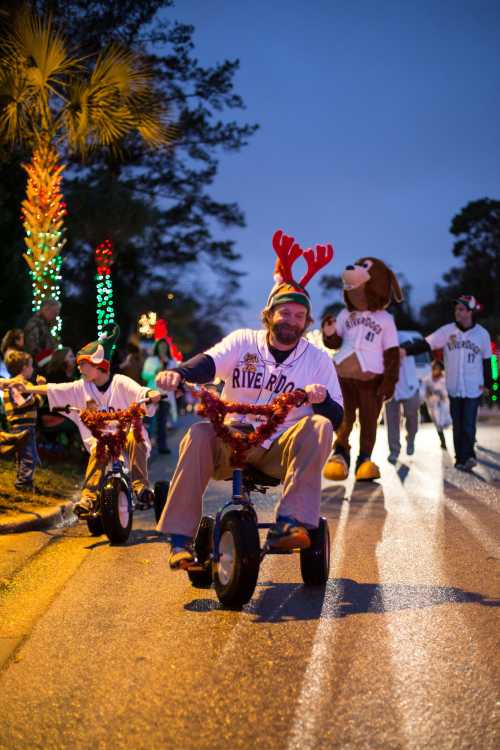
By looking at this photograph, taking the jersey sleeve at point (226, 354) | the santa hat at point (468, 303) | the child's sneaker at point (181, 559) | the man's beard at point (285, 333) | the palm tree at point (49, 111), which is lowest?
the child's sneaker at point (181, 559)

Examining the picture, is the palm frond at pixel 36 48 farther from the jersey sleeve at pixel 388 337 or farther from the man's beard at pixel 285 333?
the man's beard at pixel 285 333

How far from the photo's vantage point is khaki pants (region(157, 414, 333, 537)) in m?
5.96

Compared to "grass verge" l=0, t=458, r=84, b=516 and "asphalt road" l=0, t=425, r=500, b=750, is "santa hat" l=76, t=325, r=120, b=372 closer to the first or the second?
"asphalt road" l=0, t=425, r=500, b=750

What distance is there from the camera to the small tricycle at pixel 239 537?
5723 mm

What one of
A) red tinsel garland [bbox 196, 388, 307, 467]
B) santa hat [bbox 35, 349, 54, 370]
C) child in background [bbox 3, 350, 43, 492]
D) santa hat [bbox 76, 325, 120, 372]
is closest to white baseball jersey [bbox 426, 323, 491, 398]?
santa hat [bbox 35, 349, 54, 370]

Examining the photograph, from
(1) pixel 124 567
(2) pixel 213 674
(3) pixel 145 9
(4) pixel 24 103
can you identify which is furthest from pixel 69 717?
(3) pixel 145 9

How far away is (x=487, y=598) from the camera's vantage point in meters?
6.20

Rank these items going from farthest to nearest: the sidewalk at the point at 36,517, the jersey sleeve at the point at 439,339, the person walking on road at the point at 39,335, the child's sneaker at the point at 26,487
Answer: the person walking on road at the point at 39,335 → the jersey sleeve at the point at 439,339 → the child's sneaker at the point at 26,487 → the sidewalk at the point at 36,517

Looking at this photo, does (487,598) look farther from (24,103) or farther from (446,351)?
(24,103)

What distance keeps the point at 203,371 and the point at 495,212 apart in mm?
67551

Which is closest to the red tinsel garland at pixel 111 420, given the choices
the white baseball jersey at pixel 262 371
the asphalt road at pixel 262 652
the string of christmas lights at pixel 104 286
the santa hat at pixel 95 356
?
the santa hat at pixel 95 356

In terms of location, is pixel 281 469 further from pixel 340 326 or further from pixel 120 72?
pixel 120 72

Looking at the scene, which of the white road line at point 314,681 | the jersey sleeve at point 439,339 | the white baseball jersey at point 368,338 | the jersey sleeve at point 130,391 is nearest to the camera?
the white road line at point 314,681

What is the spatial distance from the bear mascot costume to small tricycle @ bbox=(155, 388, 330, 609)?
18.5ft
